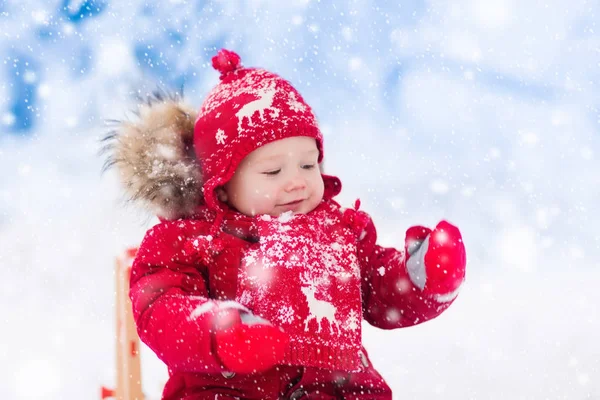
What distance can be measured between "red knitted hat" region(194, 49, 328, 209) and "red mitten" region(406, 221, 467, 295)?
29 centimetres

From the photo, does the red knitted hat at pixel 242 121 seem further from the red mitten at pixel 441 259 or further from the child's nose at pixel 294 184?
the red mitten at pixel 441 259

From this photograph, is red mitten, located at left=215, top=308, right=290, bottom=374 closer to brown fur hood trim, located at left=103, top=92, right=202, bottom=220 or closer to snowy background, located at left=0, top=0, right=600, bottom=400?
brown fur hood trim, located at left=103, top=92, right=202, bottom=220

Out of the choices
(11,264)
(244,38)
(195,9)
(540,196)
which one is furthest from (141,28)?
(540,196)

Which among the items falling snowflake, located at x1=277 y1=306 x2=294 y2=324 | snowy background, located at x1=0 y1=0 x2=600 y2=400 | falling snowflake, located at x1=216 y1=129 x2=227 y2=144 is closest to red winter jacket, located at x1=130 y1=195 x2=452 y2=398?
falling snowflake, located at x1=277 y1=306 x2=294 y2=324

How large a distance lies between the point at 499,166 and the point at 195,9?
0.95 metres

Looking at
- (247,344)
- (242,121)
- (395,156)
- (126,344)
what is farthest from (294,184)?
(395,156)

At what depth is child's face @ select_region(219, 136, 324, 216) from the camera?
1.14 m

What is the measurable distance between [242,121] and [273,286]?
28 centimetres

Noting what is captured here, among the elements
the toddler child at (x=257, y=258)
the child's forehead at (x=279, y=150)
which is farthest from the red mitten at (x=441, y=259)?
the child's forehead at (x=279, y=150)

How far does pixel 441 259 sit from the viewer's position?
101 cm

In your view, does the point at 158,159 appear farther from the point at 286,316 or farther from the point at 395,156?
the point at 395,156

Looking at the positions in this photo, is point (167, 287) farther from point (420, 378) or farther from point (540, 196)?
point (540, 196)

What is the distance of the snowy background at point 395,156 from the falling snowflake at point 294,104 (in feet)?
1.89

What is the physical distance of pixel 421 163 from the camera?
2020 millimetres
